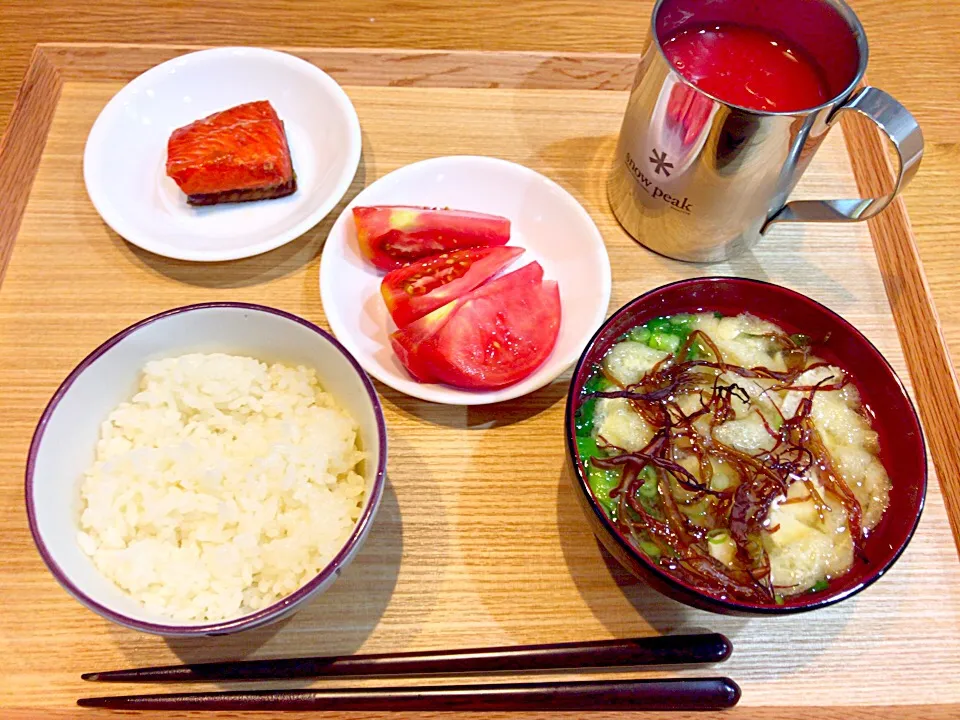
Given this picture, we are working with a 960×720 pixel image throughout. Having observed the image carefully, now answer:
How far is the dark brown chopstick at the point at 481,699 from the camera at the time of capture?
1.22 m

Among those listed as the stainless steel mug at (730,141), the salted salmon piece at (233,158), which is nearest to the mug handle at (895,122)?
the stainless steel mug at (730,141)

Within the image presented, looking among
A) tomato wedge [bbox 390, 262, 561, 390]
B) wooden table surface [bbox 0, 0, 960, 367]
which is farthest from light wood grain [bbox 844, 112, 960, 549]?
tomato wedge [bbox 390, 262, 561, 390]

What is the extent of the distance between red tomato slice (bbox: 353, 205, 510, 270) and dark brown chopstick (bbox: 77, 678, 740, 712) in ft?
3.15

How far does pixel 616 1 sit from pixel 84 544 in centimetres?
214

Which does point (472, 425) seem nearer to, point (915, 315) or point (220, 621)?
point (220, 621)

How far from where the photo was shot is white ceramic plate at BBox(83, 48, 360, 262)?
1.72 m

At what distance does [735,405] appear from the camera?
132 centimetres

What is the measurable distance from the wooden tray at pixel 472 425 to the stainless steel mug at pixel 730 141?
13 centimetres

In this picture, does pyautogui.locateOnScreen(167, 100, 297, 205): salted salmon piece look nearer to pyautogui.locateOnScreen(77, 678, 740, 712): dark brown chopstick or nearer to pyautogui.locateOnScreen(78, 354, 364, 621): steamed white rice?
pyautogui.locateOnScreen(78, 354, 364, 621): steamed white rice

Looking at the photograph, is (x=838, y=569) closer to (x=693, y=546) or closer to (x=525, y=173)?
(x=693, y=546)

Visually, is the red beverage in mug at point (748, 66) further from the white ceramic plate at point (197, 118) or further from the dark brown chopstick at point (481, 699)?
the dark brown chopstick at point (481, 699)

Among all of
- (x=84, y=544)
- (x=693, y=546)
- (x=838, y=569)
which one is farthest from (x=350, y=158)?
(x=838, y=569)

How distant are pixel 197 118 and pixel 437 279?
0.90 meters

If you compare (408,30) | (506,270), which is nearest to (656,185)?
(506,270)
